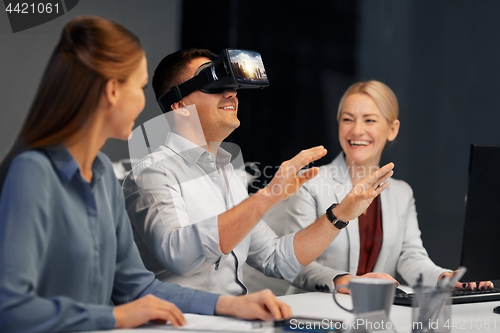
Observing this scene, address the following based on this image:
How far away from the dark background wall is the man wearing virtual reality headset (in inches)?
7.8

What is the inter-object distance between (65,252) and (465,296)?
3.81 ft

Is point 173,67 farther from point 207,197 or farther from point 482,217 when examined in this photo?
point 482,217

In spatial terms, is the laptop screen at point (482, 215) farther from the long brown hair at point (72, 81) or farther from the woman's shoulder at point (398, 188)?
the woman's shoulder at point (398, 188)

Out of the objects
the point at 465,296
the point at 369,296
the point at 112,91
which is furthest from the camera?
the point at 465,296

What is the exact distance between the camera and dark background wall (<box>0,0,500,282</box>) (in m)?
2.16

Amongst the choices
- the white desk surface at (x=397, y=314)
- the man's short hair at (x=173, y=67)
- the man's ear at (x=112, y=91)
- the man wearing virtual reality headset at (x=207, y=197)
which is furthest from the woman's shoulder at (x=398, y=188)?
the man's ear at (x=112, y=91)

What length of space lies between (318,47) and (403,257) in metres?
1.10

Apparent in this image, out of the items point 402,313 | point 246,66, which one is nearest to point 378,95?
point 246,66

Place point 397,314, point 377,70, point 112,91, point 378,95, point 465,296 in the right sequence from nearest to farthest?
point 112,91 → point 397,314 → point 465,296 → point 378,95 → point 377,70

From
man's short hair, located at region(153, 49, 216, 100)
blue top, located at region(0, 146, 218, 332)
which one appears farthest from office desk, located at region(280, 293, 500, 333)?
→ man's short hair, located at region(153, 49, 216, 100)

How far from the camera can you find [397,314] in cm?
130

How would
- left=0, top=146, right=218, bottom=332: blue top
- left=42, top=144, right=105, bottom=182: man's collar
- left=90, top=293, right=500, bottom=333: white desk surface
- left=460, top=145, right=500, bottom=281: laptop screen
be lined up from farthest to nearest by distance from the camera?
1. left=460, top=145, right=500, bottom=281: laptop screen
2. left=90, top=293, right=500, bottom=333: white desk surface
3. left=42, top=144, right=105, bottom=182: man's collar
4. left=0, top=146, right=218, bottom=332: blue top

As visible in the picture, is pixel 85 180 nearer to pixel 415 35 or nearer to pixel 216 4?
pixel 216 4

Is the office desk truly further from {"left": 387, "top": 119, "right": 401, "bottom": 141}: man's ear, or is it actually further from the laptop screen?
{"left": 387, "top": 119, "right": 401, "bottom": 141}: man's ear
